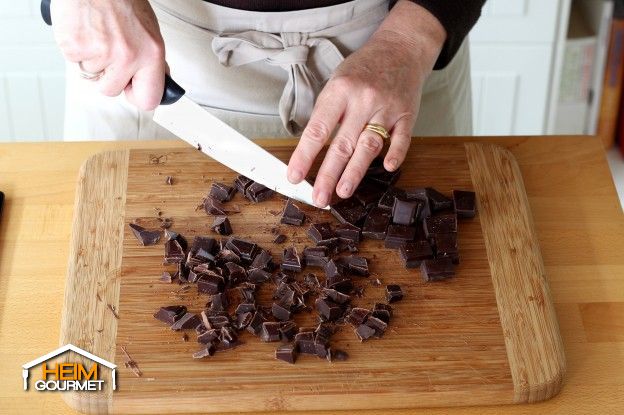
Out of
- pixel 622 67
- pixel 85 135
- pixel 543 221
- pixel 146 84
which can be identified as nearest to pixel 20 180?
pixel 85 135

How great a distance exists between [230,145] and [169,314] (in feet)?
1.54

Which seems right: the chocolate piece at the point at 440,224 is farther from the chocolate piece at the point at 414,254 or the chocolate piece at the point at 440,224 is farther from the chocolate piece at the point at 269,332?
the chocolate piece at the point at 269,332

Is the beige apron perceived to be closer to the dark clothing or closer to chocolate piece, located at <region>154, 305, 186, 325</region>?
the dark clothing

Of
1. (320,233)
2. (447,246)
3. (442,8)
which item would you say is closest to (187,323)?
(320,233)

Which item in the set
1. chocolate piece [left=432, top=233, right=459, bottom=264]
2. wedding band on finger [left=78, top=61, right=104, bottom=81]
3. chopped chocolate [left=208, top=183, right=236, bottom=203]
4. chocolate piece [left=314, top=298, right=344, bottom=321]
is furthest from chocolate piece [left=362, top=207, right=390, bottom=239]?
wedding band on finger [left=78, top=61, right=104, bottom=81]

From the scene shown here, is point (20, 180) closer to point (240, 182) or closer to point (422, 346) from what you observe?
point (240, 182)

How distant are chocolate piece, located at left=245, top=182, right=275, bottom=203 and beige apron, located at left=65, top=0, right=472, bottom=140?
247mm

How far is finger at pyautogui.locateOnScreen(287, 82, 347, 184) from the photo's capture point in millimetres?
2055

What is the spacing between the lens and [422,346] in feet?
6.01

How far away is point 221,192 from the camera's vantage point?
213cm

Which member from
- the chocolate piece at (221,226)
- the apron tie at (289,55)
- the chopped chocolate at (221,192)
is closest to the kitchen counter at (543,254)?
the apron tie at (289,55)

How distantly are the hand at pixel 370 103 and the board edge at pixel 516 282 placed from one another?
0.24 meters

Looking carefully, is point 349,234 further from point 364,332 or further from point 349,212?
point 364,332

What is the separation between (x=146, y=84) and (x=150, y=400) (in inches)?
26.8
